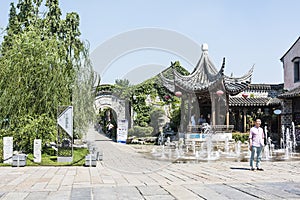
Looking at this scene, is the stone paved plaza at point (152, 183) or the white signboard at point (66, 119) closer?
the stone paved plaza at point (152, 183)

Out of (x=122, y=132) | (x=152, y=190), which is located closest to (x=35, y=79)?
(x=152, y=190)

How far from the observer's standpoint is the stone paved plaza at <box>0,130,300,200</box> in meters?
6.35

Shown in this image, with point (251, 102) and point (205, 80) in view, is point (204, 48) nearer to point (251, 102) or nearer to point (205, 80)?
point (205, 80)

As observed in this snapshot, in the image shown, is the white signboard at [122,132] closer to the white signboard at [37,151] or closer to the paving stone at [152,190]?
the white signboard at [37,151]

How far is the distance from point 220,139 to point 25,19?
1098 cm

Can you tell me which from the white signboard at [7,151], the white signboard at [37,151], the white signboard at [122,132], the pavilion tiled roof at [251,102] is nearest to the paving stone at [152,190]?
the white signboard at [37,151]

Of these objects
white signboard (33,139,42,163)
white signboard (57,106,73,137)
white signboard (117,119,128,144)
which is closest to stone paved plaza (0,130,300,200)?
white signboard (33,139,42,163)

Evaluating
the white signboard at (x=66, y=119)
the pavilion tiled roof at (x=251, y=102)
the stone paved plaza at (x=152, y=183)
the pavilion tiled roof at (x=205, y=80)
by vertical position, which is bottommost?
the stone paved plaza at (x=152, y=183)

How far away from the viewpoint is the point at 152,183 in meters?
7.63

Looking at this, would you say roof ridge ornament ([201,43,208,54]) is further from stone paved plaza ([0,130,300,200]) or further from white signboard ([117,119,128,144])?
stone paved plaza ([0,130,300,200])

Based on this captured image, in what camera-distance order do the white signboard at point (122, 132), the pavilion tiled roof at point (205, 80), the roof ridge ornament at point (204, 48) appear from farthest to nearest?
the white signboard at point (122, 132) → the roof ridge ornament at point (204, 48) → the pavilion tiled roof at point (205, 80)

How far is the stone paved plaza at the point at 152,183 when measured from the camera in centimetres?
635

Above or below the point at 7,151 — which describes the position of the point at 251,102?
above

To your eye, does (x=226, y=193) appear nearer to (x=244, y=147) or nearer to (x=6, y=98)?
(x=6, y=98)
